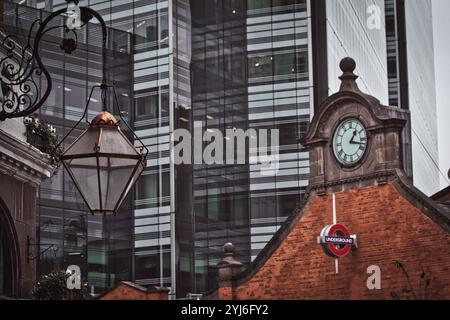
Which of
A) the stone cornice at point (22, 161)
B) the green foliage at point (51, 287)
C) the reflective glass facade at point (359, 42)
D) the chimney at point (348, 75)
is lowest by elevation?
the green foliage at point (51, 287)

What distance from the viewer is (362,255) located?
35188 millimetres

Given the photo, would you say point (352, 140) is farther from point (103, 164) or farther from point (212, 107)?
point (212, 107)

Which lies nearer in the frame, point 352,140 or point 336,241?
point 336,241

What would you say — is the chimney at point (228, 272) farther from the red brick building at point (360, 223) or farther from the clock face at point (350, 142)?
the clock face at point (350, 142)

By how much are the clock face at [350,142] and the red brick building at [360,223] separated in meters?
0.03

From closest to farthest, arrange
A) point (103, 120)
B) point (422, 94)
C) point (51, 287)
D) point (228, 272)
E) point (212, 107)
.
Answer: point (103, 120), point (51, 287), point (228, 272), point (212, 107), point (422, 94)

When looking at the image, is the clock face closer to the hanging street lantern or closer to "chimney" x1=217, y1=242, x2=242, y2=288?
"chimney" x1=217, y1=242, x2=242, y2=288

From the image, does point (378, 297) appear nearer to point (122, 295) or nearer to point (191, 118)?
point (122, 295)

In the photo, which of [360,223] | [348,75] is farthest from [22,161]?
[348,75]

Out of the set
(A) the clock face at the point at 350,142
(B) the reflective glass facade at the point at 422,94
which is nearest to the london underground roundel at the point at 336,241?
(A) the clock face at the point at 350,142

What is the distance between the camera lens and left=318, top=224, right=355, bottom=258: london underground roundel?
35.2m

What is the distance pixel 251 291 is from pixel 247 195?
30.4 metres

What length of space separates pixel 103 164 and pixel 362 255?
24.7 metres

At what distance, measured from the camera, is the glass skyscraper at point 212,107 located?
225 ft
